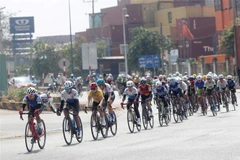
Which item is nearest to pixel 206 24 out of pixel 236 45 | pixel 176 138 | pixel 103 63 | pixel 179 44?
pixel 179 44

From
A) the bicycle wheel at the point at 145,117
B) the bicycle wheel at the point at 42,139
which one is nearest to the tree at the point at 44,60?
the bicycle wheel at the point at 145,117

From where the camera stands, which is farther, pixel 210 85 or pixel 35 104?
pixel 210 85

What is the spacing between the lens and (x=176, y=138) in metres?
20.9

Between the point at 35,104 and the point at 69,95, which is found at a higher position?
the point at 69,95

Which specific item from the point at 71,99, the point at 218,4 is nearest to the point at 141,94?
the point at 71,99

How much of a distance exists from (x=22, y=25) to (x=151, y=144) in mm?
126140

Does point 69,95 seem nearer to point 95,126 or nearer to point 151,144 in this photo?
point 95,126

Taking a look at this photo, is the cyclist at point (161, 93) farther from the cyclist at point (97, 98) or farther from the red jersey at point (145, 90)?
the cyclist at point (97, 98)

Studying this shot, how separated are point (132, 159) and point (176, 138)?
5.02m

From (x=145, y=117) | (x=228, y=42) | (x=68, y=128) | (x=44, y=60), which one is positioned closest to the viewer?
(x=68, y=128)

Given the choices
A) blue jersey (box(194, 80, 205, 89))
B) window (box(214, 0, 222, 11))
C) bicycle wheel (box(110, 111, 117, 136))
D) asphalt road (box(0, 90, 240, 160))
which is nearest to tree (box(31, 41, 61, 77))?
window (box(214, 0, 222, 11))

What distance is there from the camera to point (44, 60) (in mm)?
105062

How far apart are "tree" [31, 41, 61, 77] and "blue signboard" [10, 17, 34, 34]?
33991mm

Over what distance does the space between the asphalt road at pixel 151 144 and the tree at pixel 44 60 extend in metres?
76.6
